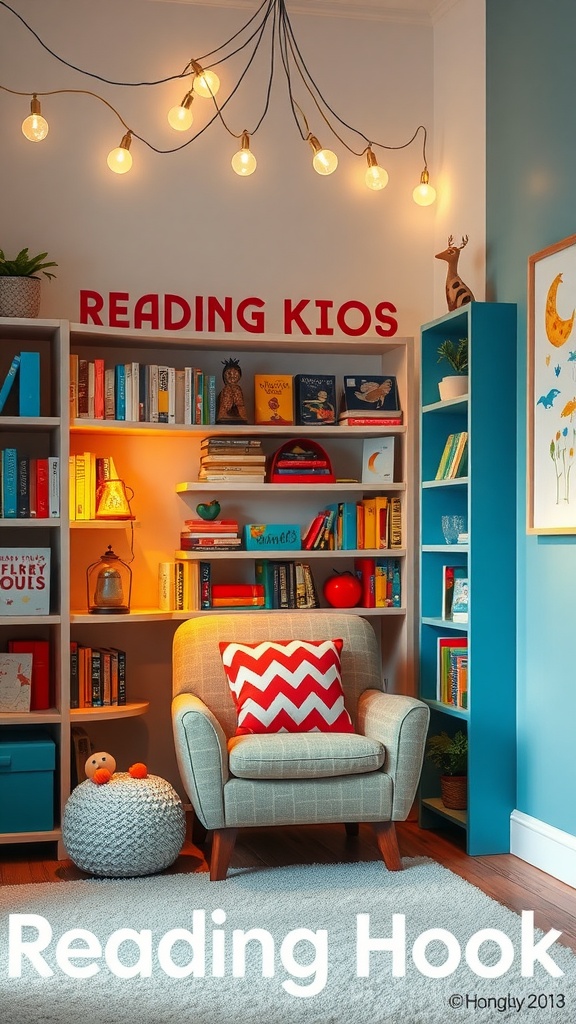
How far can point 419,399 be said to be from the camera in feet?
15.2

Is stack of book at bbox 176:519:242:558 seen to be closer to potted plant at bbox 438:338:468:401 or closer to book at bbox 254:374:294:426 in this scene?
book at bbox 254:374:294:426

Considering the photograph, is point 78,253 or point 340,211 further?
point 340,211

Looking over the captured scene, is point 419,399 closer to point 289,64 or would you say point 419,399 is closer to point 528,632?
point 528,632

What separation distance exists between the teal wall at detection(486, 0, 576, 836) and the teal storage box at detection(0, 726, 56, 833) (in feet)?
5.56

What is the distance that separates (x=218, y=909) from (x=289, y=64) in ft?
11.1

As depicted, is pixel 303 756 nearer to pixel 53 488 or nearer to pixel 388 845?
pixel 388 845

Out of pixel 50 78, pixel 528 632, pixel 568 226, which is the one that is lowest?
pixel 528 632

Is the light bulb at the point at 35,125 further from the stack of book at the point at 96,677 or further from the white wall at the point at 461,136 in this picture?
the stack of book at the point at 96,677

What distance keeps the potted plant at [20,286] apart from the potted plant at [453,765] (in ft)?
7.30

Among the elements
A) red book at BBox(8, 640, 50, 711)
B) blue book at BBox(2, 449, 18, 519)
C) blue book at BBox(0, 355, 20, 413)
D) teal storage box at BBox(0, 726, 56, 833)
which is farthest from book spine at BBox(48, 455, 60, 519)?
teal storage box at BBox(0, 726, 56, 833)

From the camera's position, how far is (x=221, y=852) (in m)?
3.60

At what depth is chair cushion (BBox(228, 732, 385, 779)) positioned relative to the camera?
3.54m

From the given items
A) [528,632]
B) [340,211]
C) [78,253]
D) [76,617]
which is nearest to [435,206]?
[340,211]

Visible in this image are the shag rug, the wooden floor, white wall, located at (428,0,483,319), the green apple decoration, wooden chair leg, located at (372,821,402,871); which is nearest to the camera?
the shag rug
